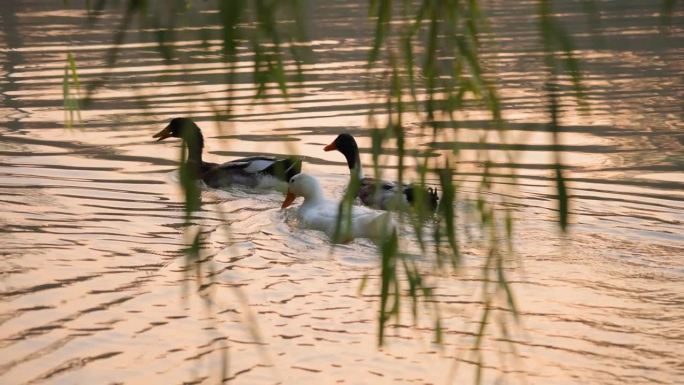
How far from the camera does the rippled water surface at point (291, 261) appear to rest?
5.98m

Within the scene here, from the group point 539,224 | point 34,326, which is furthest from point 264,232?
point 34,326

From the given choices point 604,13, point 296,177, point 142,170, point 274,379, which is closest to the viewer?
point 274,379

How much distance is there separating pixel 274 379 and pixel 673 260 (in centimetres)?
301

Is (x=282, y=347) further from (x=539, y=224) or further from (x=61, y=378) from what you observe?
(x=539, y=224)

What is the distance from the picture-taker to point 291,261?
320 inches

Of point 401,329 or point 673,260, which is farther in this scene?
point 673,260

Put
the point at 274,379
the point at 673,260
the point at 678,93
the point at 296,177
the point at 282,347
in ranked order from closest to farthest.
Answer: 1. the point at 274,379
2. the point at 282,347
3. the point at 673,260
4. the point at 296,177
5. the point at 678,93

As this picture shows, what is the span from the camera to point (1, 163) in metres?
11.3

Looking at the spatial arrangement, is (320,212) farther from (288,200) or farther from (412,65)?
(412,65)

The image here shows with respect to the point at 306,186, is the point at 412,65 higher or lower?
higher

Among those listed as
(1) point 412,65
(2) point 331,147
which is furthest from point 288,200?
(1) point 412,65

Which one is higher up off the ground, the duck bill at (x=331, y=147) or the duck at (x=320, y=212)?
the duck bill at (x=331, y=147)

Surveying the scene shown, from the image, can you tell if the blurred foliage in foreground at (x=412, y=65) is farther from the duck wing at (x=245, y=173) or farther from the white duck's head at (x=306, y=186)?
the duck wing at (x=245, y=173)

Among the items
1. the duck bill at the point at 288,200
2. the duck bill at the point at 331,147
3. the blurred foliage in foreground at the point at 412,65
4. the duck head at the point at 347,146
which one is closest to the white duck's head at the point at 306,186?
the duck bill at the point at 288,200
